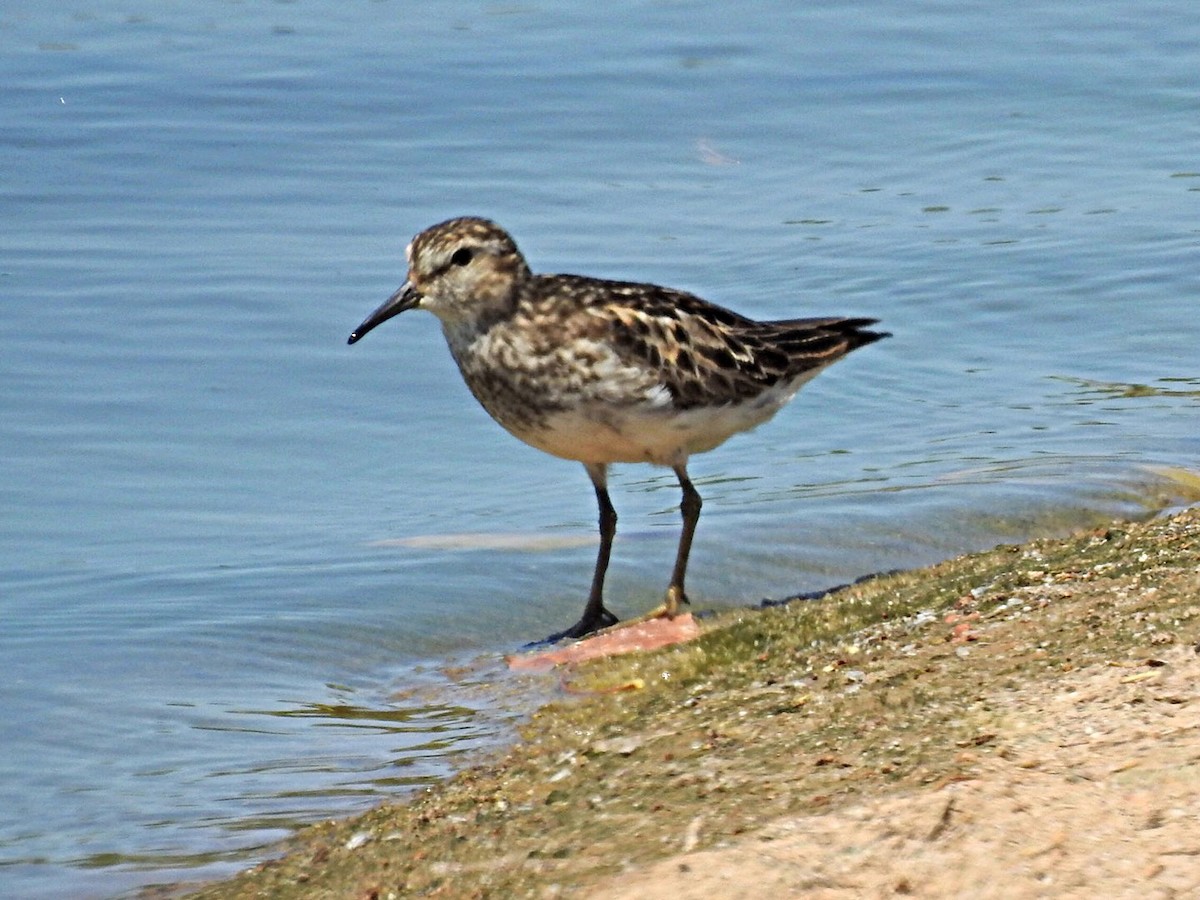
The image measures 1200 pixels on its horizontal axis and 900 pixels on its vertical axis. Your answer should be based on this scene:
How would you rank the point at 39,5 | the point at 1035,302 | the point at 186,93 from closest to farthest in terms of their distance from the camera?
the point at 1035,302 < the point at 186,93 < the point at 39,5

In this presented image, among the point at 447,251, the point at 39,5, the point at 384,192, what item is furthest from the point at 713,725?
the point at 39,5

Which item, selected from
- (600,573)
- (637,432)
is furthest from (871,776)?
(600,573)

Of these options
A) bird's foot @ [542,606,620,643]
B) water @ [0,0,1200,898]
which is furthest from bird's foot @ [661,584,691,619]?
water @ [0,0,1200,898]

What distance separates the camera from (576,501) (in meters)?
9.27

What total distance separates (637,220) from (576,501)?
3662 mm

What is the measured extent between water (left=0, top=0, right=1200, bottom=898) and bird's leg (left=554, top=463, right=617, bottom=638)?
26cm

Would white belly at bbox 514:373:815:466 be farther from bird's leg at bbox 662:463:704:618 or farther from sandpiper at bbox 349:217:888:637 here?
bird's leg at bbox 662:463:704:618

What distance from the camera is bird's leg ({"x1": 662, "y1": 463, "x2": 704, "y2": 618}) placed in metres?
7.54

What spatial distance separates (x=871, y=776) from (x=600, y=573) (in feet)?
10.6

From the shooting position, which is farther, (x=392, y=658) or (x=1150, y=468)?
(x=1150, y=468)

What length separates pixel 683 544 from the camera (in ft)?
25.1

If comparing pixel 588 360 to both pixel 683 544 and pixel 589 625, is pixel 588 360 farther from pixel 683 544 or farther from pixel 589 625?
pixel 589 625

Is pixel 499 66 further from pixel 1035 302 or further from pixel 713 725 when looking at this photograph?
pixel 713 725

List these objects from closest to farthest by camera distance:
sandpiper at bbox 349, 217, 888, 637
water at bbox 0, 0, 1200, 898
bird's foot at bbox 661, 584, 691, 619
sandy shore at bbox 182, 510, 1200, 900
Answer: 1. sandy shore at bbox 182, 510, 1200, 900
2. water at bbox 0, 0, 1200, 898
3. sandpiper at bbox 349, 217, 888, 637
4. bird's foot at bbox 661, 584, 691, 619
